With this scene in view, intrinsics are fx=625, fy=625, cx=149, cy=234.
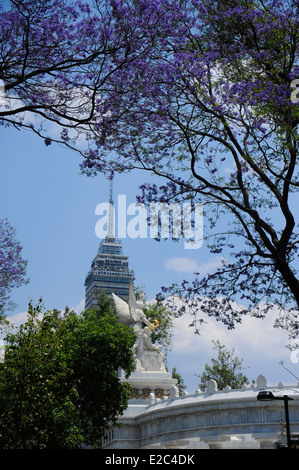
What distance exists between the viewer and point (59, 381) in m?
26.3

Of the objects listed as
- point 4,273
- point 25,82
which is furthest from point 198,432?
point 25,82

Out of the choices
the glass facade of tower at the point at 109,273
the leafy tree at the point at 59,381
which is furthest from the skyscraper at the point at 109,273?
the leafy tree at the point at 59,381

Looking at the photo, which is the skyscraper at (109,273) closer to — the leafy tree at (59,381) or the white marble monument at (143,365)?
the white marble monument at (143,365)

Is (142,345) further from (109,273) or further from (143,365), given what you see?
(109,273)

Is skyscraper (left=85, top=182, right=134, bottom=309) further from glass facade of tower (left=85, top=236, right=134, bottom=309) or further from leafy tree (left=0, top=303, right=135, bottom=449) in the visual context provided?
leafy tree (left=0, top=303, right=135, bottom=449)

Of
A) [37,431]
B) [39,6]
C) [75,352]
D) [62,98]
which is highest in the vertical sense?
[39,6]

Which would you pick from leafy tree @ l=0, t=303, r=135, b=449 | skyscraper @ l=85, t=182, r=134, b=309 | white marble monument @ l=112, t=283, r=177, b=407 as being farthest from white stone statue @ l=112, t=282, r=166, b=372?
skyscraper @ l=85, t=182, r=134, b=309

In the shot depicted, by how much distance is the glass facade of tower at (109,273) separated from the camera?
126688mm

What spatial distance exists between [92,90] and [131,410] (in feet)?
76.0

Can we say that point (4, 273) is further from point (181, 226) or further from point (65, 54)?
point (65, 54)

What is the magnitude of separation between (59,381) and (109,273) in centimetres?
10278

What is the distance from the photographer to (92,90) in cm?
1425

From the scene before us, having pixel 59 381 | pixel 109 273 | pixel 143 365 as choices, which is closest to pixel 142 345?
pixel 143 365

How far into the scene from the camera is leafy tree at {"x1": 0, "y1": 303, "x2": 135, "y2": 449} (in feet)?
69.4
